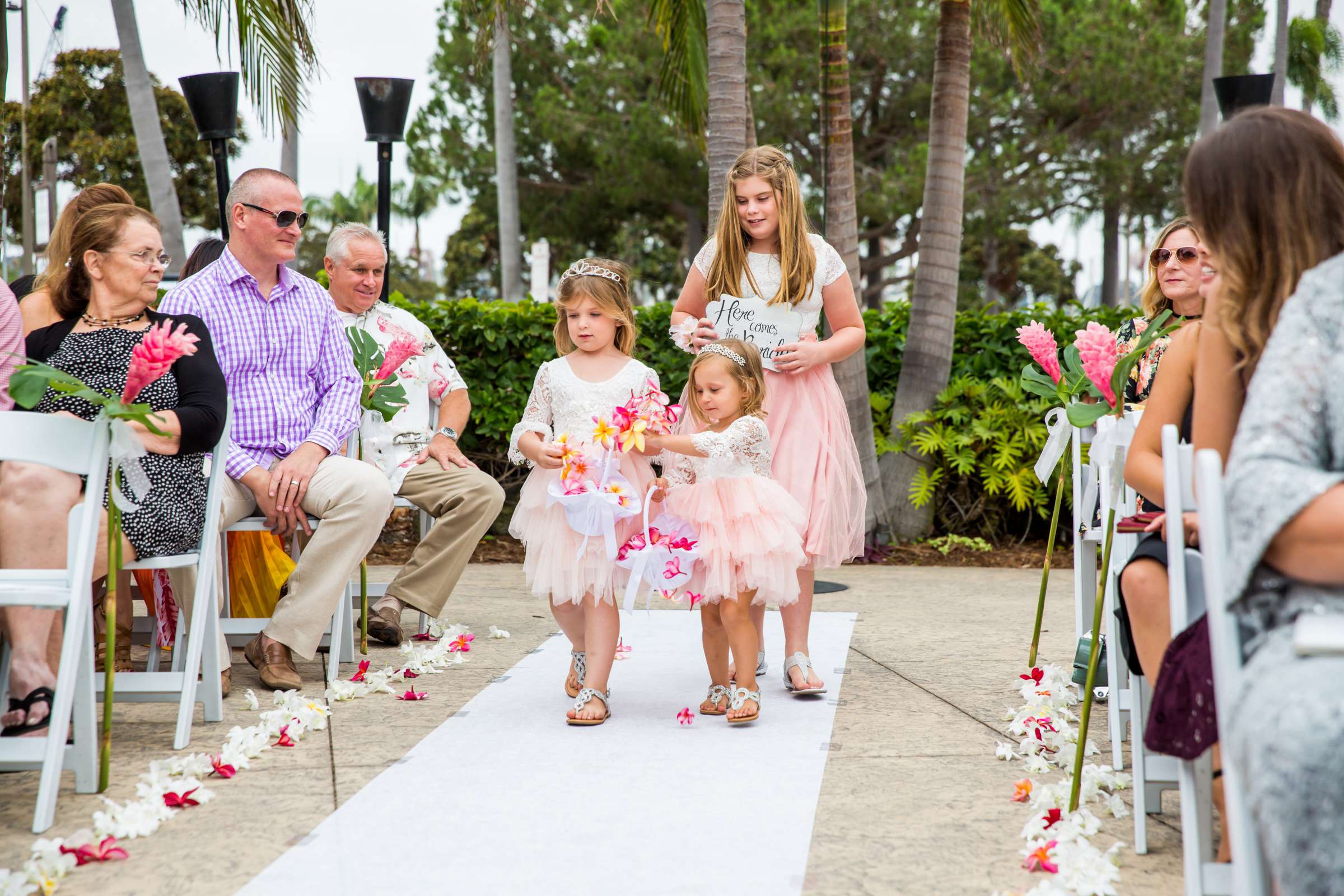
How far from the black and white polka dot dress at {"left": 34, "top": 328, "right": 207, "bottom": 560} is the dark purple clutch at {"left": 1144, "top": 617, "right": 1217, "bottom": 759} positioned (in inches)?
117

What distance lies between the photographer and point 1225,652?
6.55ft

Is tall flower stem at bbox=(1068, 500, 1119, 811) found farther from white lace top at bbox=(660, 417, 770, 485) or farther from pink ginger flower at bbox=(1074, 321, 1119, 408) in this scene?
white lace top at bbox=(660, 417, 770, 485)

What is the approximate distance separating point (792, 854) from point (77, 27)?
58.2 ft

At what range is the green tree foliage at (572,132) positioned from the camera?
21109 millimetres

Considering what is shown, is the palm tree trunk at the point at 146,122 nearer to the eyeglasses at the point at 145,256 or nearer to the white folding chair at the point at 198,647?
the eyeglasses at the point at 145,256

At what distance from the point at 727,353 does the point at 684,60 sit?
6455 millimetres

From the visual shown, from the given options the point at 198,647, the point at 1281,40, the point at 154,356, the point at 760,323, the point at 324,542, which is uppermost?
the point at 1281,40

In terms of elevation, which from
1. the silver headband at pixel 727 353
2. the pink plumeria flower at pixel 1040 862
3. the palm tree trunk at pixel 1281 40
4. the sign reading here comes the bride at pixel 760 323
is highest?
the palm tree trunk at pixel 1281 40

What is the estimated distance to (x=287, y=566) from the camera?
5.32 m

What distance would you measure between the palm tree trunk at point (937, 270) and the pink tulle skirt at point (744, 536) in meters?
4.58


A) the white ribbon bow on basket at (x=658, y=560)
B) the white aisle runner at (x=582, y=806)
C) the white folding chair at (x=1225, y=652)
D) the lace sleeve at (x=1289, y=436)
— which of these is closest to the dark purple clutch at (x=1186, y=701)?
the white folding chair at (x=1225, y=652)

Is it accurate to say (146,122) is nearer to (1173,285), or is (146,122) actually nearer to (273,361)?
(273,361)

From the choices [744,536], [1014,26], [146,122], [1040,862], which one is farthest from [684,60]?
[1040,862]

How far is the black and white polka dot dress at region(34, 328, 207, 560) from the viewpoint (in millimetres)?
3941
